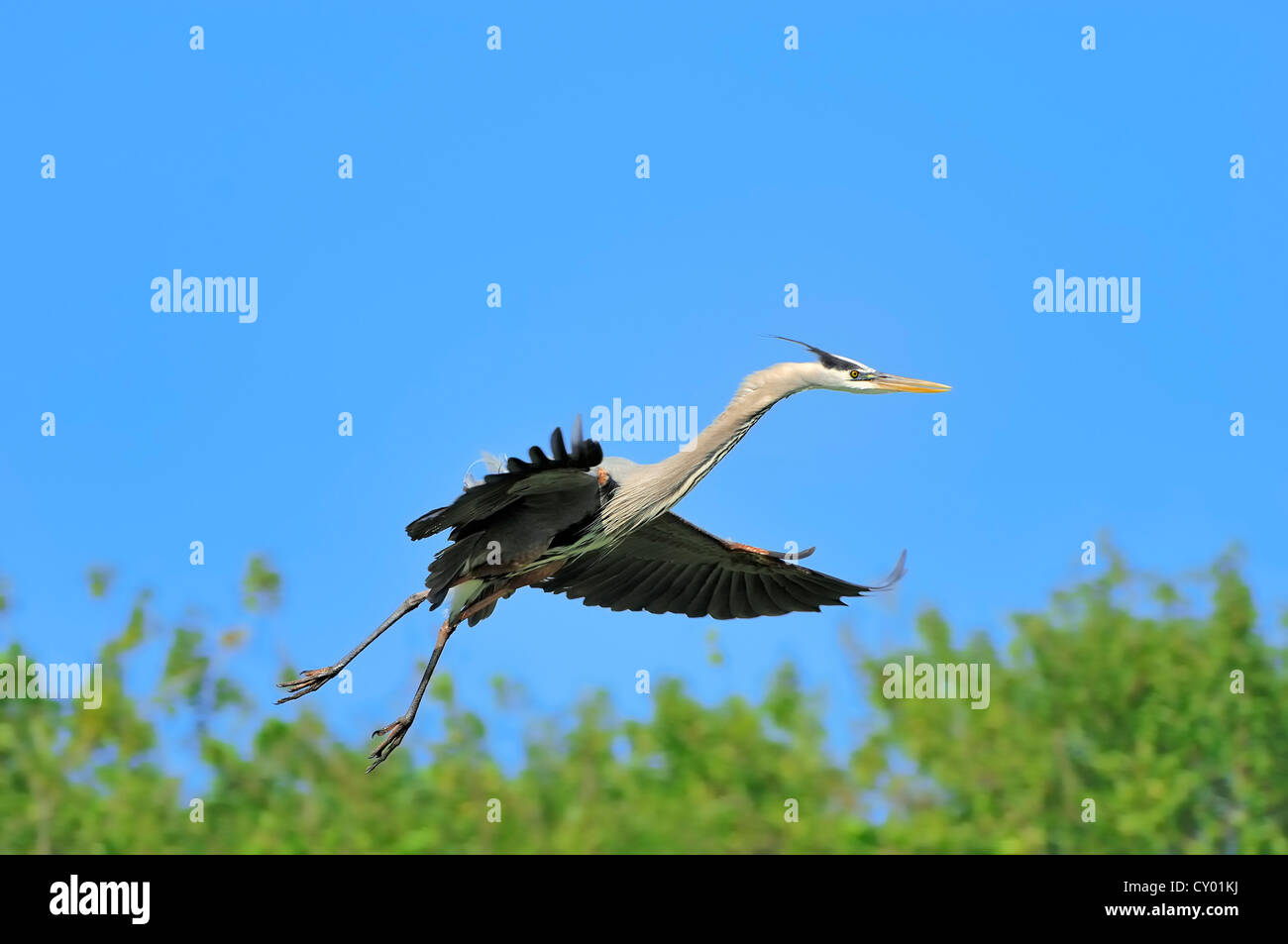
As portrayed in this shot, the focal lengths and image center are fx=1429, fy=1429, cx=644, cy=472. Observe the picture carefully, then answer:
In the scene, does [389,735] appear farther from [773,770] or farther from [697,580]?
[773,770]

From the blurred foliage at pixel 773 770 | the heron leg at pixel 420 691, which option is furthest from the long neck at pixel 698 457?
the blurred foliage at pixel 773 770

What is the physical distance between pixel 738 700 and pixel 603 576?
14187mm

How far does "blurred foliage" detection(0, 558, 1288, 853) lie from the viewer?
21062 millimetres

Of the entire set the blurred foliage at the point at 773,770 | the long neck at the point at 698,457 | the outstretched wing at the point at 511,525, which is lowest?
the blurred foliage at the point at 773,770

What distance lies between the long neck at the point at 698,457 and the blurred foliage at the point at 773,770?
12641 millimetres

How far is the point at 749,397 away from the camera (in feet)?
27.5

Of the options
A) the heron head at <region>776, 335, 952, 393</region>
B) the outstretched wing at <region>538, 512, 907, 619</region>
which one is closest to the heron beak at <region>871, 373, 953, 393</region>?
the heron head at <region>776, 335, 952, 393</region>

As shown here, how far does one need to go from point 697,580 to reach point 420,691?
9.21 feet

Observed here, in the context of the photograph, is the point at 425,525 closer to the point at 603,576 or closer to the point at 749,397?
the point at 749,397

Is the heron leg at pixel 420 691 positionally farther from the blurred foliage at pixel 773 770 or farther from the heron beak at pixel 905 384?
the blurred foliage at pixel 773 770

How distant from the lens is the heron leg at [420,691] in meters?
7.80

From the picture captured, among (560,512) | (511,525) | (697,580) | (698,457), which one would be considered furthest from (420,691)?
(697,580)

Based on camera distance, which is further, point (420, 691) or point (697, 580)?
point (697, 580)

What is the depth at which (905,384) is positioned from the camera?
891 cm
